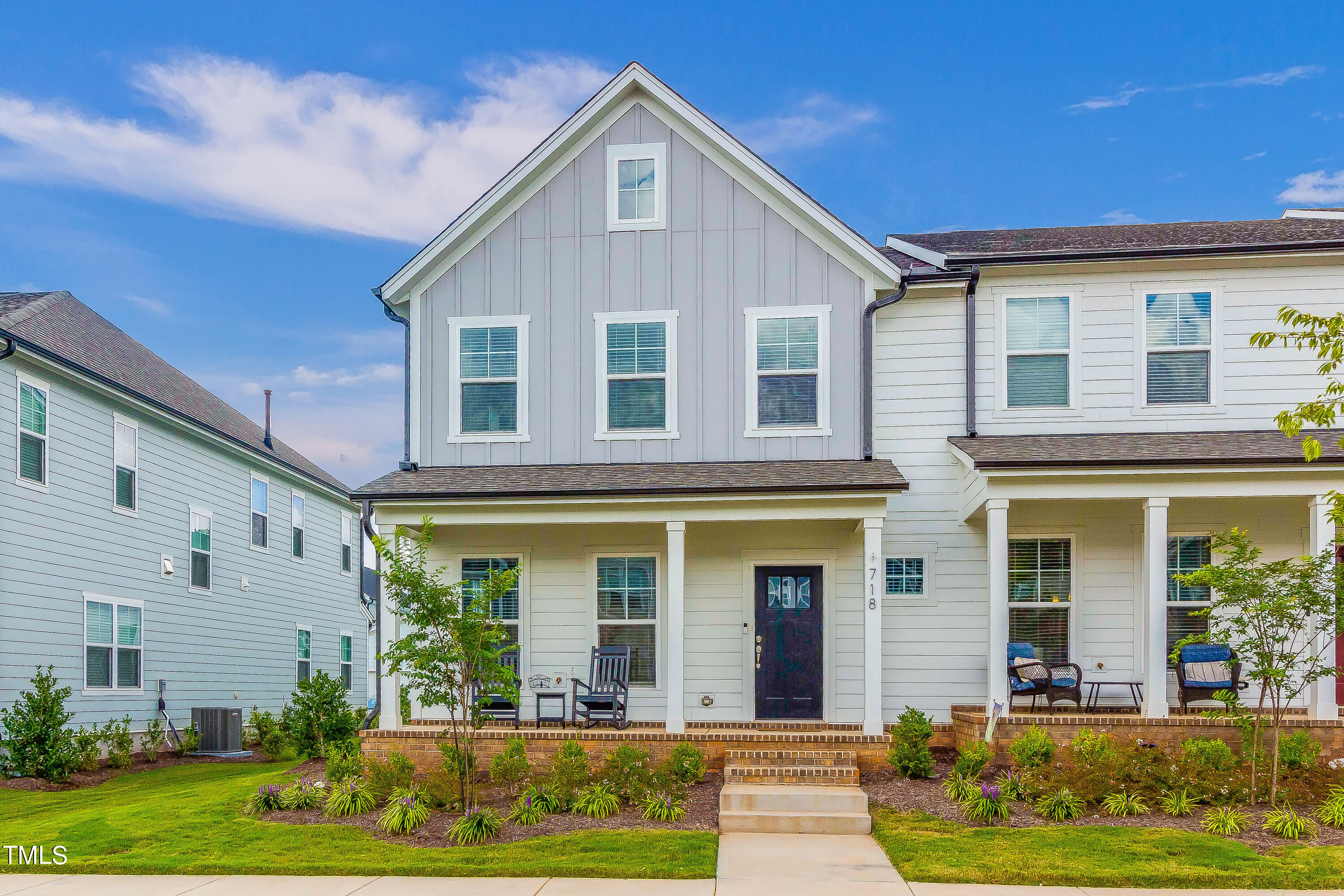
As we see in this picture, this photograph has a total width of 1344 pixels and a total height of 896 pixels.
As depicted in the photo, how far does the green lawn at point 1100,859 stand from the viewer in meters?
7.02

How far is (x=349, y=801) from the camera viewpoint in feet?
30.6

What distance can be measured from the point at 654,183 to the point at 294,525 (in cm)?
1281

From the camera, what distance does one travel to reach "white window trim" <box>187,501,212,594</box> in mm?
17516

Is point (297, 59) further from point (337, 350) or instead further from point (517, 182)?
point (517, 182)

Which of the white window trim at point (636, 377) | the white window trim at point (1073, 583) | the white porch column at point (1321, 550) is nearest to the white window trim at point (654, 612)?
the white window trim at point (636, 377)

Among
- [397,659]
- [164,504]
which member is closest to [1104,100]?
[397,659]

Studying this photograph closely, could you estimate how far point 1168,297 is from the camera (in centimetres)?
1236

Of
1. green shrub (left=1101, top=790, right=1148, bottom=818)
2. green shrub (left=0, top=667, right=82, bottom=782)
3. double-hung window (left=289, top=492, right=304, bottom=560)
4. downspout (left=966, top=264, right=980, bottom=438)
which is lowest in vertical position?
green shrub (left=0, top=667, right=82, bottom=782)

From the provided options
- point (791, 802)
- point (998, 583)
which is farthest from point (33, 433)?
point (998, 583)

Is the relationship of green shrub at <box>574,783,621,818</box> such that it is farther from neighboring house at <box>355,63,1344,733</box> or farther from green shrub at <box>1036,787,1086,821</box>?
green shrub at <box>1036,787,1086,821</box>

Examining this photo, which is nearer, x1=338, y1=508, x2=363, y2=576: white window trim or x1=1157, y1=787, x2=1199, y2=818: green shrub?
x1=1157, y1=787, x2=1199, y2=818: green shrub

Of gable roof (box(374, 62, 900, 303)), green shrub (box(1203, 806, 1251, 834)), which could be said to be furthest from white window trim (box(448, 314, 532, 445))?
green shrub (box(1203, 806, 1251, 834))

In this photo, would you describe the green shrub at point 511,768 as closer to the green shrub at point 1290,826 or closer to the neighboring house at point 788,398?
Answer: the neighboring house at point 788,398

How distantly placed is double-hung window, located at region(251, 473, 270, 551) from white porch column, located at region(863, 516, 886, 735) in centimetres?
1334
